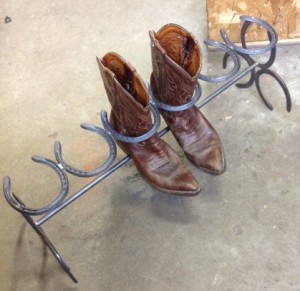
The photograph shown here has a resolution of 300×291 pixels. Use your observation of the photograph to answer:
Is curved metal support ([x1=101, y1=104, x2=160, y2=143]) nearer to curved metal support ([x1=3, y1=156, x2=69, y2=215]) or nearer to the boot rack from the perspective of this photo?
the boot rack

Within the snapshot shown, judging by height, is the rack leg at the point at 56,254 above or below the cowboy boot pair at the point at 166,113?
below

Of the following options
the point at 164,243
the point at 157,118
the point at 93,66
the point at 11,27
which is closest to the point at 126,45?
the point at 93,66

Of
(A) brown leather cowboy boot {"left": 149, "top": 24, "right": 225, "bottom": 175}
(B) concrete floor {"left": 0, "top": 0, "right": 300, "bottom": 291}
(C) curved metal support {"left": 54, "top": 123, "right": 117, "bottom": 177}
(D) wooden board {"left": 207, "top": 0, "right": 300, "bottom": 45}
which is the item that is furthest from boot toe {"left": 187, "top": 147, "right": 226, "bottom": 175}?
(D) wooden board {"left": 207, "top": 0, "right": 300, "bottom": 45}

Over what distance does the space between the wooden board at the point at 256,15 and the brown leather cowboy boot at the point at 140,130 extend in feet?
1.93

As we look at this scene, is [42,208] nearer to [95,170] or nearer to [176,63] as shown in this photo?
[95,170]

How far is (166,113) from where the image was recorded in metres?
1.12

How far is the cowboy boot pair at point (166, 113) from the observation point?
96 cm

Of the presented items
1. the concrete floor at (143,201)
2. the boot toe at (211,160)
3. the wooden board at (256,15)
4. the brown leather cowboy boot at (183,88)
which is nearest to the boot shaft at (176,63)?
the brown leather cowboy boot at (183,88)

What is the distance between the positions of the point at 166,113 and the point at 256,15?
57 cm

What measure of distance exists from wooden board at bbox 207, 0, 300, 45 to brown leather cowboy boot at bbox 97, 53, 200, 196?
1.93 ft

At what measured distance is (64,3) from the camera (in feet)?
5.94

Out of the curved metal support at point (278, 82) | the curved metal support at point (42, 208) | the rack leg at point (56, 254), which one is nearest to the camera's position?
the curved metal support at point (42, 208)

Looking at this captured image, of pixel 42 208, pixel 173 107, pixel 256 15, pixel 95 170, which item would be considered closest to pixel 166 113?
pixel 173 107

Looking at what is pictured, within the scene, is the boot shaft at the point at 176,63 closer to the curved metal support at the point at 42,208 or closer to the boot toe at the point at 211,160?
the boot toe at the point at 211,160
